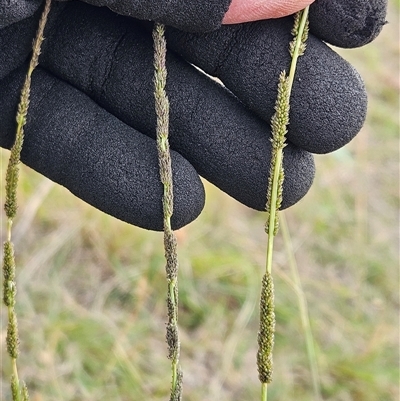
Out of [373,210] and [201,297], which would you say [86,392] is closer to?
[201,297]

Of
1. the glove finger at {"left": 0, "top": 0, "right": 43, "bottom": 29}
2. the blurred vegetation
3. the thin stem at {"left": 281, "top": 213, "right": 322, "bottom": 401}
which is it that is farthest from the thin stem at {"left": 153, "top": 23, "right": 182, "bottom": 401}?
the blurred vegetation

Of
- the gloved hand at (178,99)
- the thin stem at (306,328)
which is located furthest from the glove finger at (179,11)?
the thin stem at (306,328)

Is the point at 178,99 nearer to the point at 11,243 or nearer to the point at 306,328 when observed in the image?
the point at 11,243

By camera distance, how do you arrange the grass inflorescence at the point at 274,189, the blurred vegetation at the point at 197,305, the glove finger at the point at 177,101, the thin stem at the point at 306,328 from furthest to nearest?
the blurred vegetation at the point at 197,305, the thin stem at the point at 306,328, the glove finger at the point at 177,101, the grass inflorescence at the point at 274,189

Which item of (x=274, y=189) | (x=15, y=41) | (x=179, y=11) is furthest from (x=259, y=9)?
(x=15, y=41)

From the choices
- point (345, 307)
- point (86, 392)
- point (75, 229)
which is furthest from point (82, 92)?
point (345, 307)

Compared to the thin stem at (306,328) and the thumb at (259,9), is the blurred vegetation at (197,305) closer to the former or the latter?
the thin stem at (306,328)
